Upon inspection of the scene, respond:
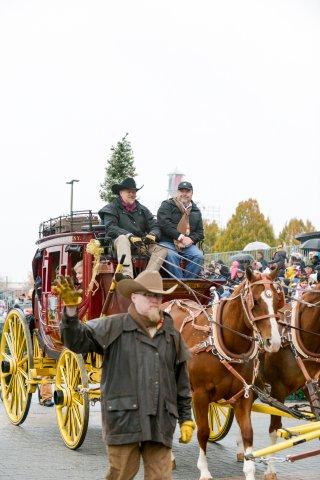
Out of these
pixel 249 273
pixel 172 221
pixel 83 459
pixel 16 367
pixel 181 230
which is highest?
pixel 172 221

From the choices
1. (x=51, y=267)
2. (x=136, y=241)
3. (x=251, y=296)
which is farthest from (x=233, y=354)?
(x=51, y=267)

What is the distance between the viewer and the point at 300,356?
8.58 meters

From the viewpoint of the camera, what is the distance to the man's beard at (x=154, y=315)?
5.50 metres

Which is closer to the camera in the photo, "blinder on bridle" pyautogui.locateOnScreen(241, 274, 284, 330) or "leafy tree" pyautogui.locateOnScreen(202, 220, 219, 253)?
"blinder on bridle" pyautogui.locateOnScreen(241, 274, 284, 330)

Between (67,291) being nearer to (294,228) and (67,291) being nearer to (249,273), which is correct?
(249,273)

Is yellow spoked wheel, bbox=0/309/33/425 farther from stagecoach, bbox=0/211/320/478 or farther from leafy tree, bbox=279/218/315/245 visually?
leafy tree, bbox=279/218/315/245

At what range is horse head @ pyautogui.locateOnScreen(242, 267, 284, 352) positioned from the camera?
7.68m

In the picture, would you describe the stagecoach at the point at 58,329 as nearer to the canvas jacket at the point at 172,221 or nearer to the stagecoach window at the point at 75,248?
the stagecoach window at the point at 75,248

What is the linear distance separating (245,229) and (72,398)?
52.3 meters

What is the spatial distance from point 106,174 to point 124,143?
1.37 metres

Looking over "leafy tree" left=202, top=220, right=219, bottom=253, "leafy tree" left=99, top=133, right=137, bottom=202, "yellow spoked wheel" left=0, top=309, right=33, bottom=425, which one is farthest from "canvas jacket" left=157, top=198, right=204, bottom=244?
"leafy tree" left=202, top=220, right=219, bottom=253

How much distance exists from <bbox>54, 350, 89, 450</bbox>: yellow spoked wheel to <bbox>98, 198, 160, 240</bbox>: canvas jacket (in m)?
1.49

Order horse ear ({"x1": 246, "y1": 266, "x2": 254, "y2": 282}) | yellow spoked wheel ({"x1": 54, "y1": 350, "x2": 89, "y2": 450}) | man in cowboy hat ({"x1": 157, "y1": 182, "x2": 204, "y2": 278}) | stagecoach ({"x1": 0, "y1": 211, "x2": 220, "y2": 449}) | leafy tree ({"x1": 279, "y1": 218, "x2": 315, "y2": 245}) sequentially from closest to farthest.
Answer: horse ear ({"x1": 246, "y1": 266, "x2": 254, "y2": 282}) → yellow spoked wheel ({"x1": 54, "y1": 350, "x2": 89, "y2": 450}) → stagecoach ({"x1": 0, "y1": 211, "x2": 220, "y2": 449}) → man in cowboy hat ({"x1": 157, "y1": 182, "x2": 204, "y2": 278}) → leafy tree ({"x1": 279, "y1": 218, "x2": 315, "y2": 245})

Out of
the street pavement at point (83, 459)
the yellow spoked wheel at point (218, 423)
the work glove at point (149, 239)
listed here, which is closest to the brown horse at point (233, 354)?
the street pavement at point (83, 459)
